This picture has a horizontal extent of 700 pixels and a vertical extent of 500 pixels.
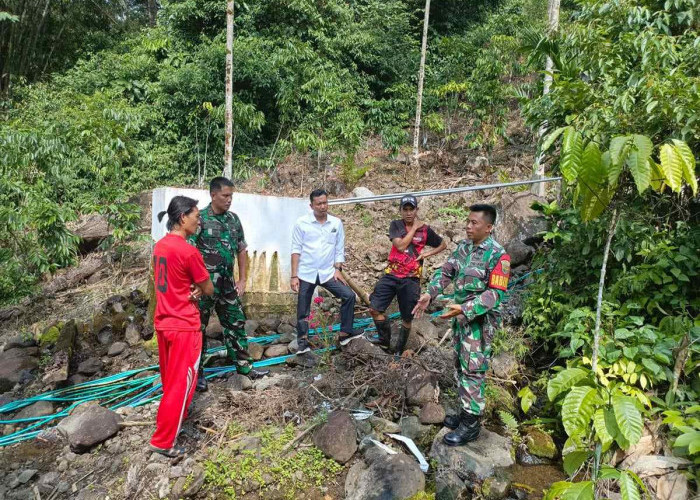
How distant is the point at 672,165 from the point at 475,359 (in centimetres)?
183

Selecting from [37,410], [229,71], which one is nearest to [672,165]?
[37,410]

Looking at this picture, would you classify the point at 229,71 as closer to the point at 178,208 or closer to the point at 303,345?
the point at 303,345

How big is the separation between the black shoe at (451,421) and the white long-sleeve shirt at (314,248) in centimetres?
178

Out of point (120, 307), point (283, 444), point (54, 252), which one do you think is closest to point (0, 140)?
point (54, 252)

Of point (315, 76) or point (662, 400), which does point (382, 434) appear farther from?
point (315, 76)

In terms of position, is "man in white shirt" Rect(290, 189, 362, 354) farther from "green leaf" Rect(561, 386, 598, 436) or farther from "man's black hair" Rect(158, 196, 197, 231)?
"green leaf" Rect(561, 386, 598, 436)

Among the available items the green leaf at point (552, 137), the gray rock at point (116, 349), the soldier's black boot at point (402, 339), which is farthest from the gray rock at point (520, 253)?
the gray rock at point (116, 349)

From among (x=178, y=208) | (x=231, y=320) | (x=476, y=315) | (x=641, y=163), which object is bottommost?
(x=231, y=320)

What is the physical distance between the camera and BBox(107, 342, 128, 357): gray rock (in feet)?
16.9

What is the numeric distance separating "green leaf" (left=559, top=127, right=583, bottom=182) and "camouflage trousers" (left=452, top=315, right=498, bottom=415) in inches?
Answer: 58.7

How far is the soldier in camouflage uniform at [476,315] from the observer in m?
3.22

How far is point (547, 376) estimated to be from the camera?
4.22 m

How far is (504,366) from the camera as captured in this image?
4.31 m

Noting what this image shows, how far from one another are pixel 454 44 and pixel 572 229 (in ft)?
32.8
